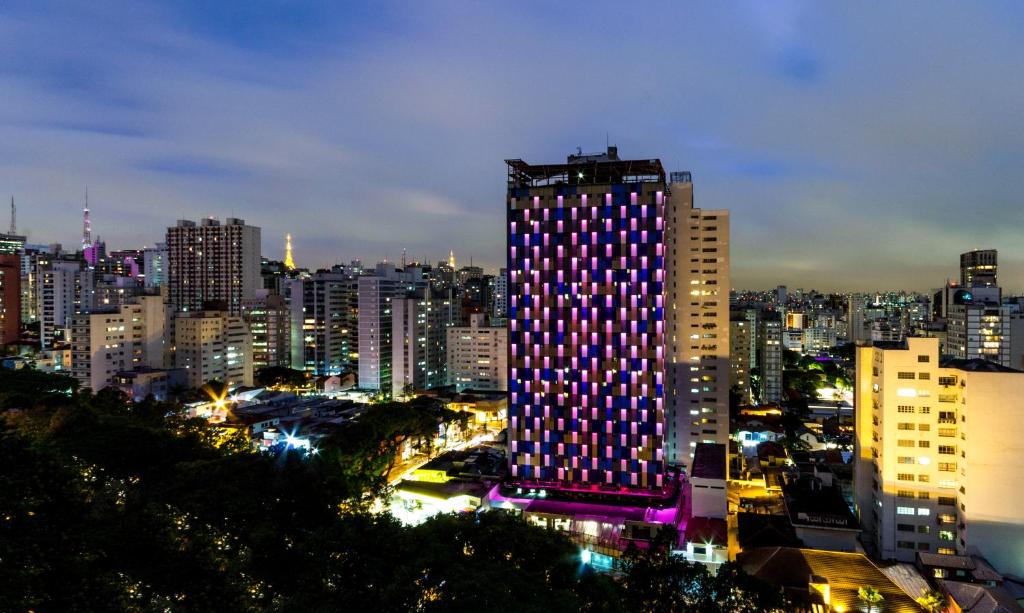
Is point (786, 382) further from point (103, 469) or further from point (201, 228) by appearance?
point (201, 228)

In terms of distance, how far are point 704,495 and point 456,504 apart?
10266 millimetres

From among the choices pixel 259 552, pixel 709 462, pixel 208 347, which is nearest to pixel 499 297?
pixel 208 347

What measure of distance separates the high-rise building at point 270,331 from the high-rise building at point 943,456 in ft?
190

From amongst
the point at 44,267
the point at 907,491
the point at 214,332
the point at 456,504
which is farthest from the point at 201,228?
the point at 907,491

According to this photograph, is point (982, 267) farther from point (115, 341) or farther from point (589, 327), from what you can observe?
point (115, 341)

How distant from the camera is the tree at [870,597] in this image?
16.9 metres

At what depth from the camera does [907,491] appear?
21.7 meters

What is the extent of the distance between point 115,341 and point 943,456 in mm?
54130

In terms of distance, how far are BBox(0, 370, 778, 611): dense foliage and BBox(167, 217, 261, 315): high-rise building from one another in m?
67.8

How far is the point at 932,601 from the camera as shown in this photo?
17.2 m

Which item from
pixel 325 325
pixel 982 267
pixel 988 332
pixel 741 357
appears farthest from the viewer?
pixel 982 267

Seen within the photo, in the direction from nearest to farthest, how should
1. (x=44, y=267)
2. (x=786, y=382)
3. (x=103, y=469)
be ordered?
(x=103, y=469)
(x=786, y=382)
(x=44, y=267)

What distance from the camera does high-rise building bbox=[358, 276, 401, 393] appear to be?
54.6 m

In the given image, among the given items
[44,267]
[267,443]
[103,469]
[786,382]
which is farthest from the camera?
[44,267]
